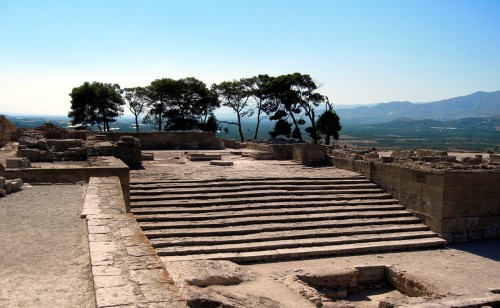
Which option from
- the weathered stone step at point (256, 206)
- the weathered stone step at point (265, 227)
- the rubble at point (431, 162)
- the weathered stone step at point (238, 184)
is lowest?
the weathered stone step at point (265, 227)

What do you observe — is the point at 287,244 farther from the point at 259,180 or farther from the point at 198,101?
the point at 198,101

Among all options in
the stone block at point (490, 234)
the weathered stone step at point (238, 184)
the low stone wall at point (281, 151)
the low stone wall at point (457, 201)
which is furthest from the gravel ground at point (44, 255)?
the low stone wall at point (281, 151)

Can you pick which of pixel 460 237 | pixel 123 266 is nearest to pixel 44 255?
pixel 123 266

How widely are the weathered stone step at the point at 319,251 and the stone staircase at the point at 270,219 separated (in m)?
0.02

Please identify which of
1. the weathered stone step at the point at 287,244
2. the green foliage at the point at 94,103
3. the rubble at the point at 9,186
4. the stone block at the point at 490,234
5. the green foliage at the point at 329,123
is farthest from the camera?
the green foliage at the point at 94,103

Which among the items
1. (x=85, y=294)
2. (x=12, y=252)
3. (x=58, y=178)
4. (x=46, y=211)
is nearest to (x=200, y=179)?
(x=58, y=178)

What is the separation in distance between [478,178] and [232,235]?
6.90 m

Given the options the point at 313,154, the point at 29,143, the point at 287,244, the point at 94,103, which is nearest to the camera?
the point at 287,244

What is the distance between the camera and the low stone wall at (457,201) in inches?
472

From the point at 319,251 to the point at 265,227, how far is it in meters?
1.51

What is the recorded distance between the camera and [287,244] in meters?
10.6

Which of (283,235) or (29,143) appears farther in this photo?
(29,143)

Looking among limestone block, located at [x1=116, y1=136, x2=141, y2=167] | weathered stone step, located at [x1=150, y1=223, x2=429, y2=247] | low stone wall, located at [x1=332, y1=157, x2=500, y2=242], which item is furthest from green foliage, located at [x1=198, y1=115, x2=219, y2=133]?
weathered stone step, located at [x1=150, y1=223, x2=429, y2=247]

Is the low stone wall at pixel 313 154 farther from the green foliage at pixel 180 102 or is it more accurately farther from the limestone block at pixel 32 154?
the green foliage at pixel 180 102
